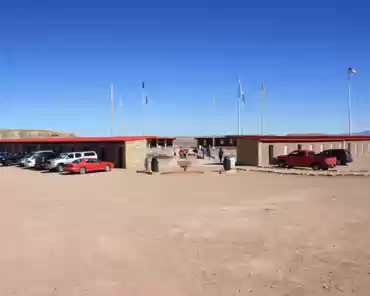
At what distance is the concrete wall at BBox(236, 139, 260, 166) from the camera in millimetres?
33250

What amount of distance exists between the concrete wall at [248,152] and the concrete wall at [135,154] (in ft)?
31.6

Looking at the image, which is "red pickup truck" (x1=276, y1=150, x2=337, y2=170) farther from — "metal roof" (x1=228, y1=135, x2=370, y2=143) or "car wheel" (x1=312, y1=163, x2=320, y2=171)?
"metal roof" (x1=228, y1=135, x2=370, y2=143)

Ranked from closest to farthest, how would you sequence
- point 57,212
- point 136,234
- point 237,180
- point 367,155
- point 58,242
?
point 58,242 < point 136,234 < point 57,212 < point 237,180 < point 367,155

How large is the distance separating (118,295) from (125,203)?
8859mm

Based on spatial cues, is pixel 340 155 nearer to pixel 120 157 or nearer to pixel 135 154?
pixel 135 154

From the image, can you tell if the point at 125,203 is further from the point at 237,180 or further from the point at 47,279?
the point at 237,180

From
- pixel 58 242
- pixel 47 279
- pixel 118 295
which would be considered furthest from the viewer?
pixel 58 242

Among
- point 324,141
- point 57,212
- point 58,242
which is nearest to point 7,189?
point 57,212

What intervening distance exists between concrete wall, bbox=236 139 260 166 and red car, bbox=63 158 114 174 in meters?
13.1

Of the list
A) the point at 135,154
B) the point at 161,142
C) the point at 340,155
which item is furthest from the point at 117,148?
the point at 161,142

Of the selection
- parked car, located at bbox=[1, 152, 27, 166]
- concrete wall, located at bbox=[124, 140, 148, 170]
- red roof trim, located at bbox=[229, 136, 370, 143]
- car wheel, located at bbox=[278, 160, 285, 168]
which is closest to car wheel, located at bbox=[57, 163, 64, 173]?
concrete wall, located at bbox=[124, 140, 148, 170]

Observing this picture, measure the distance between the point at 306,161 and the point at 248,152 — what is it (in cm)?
623

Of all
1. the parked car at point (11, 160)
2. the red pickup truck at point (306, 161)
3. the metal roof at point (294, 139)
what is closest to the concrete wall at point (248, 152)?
the metal roof at point (294, 139)

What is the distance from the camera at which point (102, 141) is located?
34125 mm
